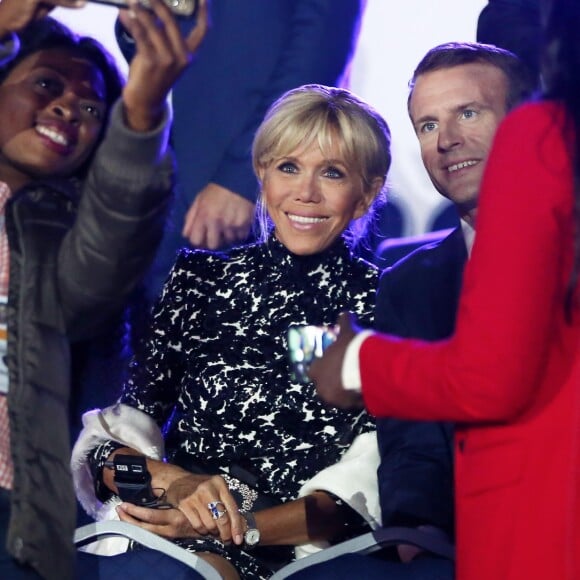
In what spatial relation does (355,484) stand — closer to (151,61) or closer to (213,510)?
(213,510)

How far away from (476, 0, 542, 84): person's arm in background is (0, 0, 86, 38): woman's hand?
108cm

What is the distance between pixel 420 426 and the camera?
1863mm

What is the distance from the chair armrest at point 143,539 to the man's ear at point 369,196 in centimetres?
78

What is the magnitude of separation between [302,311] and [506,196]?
932 mm

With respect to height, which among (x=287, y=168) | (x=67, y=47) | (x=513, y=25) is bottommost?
(x=287, y=168)

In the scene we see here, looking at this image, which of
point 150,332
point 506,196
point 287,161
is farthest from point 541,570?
point 287,161

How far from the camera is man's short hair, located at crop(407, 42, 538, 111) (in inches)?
85.4

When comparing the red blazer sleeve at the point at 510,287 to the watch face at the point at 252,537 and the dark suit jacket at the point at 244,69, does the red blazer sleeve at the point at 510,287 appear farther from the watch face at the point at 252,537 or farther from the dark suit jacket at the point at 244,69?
the dark suit jacket at the point at 244,69

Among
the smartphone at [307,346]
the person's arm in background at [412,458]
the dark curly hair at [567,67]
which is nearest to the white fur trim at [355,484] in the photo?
the person's arm in background at [412,458]

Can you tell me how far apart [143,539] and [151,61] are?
0.75m

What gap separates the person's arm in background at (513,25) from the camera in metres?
2.24

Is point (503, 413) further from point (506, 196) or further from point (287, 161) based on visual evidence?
point (287, 161)

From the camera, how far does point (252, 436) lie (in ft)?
6.44

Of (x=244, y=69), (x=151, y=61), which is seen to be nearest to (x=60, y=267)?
(x=151, y=61)
